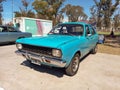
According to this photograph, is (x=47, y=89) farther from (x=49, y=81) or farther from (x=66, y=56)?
(x=66, y=56)

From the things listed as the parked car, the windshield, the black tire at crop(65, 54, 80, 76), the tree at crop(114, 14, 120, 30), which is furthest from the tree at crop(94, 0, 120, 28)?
the black tire at crop(65, 54, 80, 76)

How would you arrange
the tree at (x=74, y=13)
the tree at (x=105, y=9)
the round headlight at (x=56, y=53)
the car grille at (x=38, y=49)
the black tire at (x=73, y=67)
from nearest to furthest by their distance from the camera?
the round headlight at (x=56, y=53), the car grille at (x=38, y=49), the black tire at (x=73, y=67), the tree at (x=105, y=9), the tree at (x=74, y=13)

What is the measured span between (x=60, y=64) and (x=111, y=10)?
35787 mm

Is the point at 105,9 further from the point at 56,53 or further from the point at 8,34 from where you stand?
the point at 56,53

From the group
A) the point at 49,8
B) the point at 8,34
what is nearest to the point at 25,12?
the point at 49,8

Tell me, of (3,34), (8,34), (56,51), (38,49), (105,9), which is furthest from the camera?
(105,9)

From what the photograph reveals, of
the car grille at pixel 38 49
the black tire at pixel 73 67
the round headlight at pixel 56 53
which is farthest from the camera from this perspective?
the black tire at pixel 73 67

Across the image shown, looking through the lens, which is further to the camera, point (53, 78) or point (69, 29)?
point (69, 29)

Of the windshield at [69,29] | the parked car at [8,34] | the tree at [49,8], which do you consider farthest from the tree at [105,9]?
the windshield at [69,29]

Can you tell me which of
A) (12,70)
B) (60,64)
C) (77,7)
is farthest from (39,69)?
(77,7)

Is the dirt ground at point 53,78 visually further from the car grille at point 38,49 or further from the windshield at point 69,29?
the windshield at point 69,29

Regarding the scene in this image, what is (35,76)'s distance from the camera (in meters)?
4.49

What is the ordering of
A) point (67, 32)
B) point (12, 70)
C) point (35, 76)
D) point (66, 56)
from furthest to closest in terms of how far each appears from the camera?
point (67, 32), point (12, 70), point (35, 76), point (66, 56)

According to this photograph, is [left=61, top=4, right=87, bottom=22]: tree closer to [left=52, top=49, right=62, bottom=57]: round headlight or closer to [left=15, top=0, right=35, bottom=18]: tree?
[left=15, top=0, right=35, bottom=18]: tree
